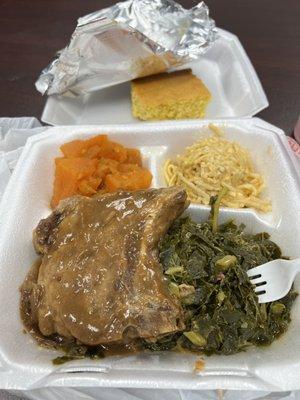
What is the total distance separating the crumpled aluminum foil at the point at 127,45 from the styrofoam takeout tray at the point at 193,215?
0.62m

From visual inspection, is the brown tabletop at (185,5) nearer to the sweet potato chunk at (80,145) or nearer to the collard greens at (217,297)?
the sweet potato chunk at (80,145)

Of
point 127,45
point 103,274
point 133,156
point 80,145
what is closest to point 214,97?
point 127,45

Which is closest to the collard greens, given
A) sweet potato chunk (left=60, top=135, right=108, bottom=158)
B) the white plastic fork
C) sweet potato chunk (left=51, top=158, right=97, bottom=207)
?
the white plastic fork

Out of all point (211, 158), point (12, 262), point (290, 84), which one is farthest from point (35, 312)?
point (290, 84)

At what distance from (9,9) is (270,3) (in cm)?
242

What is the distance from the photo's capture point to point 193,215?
1734 millimetres

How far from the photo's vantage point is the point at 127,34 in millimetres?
2287

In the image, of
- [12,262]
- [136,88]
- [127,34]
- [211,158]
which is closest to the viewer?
[12,262]

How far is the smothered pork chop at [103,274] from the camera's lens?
1.24m

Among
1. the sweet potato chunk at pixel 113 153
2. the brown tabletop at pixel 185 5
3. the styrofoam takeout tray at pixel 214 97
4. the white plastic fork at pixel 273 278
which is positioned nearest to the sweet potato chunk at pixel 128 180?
the sweet potato chunk at pixel 113 153

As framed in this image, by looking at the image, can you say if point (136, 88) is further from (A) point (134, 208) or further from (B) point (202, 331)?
(B) point (202, 331)

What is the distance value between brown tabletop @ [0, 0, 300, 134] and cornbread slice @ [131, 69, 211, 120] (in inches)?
18.4

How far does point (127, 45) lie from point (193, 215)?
4.08 ft

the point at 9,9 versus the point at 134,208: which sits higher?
the point at 9,9
